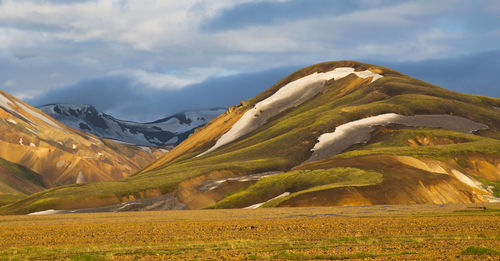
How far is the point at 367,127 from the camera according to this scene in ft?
511

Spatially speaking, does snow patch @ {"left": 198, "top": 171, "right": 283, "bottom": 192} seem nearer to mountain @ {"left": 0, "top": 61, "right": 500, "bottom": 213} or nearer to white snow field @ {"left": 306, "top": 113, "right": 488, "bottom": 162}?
mountain @ {"left": 0, "top": 61, "right": 500, "bottom": 213}

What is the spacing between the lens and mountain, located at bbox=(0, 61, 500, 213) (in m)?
99.1

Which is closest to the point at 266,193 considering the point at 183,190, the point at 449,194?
the point at 183,190

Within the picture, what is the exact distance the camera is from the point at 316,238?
39.0 meters

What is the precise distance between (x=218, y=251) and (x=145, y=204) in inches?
3665

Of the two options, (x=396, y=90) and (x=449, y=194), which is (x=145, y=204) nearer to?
(x=449, y=194)

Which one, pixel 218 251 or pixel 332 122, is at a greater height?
pixel 332 122

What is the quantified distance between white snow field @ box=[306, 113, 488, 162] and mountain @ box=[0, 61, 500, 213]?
0.90 ft

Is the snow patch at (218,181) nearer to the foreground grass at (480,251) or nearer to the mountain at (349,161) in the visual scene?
the mountain at (349,161)

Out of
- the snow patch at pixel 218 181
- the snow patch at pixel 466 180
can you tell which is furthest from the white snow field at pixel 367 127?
the snow patch at pixel 466 180

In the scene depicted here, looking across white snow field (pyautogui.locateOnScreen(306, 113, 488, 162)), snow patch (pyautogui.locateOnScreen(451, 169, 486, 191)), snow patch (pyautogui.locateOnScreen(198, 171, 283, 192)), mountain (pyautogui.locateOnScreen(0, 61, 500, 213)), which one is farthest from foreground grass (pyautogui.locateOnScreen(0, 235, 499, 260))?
white snow field (pyautogui.locateOnScreen(306, 113, 488, 162))

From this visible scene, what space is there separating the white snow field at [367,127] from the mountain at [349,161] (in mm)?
274

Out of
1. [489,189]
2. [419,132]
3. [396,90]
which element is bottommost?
[489,189]

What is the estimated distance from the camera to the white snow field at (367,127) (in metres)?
149
